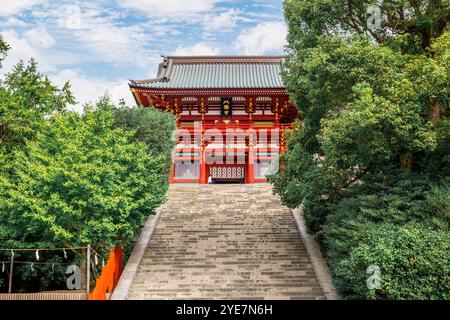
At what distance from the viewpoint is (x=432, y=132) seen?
33.3 feet

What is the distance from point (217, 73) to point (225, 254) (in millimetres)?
14192

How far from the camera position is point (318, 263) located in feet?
45.9

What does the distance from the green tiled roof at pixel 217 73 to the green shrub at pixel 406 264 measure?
564 inches

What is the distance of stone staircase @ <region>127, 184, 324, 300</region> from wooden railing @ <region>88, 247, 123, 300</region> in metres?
0.58

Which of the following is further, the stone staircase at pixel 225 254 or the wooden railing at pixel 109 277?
the stone staircase at pixel 225 254

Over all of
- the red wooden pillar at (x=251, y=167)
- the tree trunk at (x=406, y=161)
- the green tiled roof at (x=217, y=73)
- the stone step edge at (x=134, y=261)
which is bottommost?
the stone step edge at (x=134, y=261)

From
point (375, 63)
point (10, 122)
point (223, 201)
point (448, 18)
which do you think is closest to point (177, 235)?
point (223, 201)

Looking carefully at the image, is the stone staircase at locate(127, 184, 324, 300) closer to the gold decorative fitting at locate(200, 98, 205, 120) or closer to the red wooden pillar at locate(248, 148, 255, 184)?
the red wooden pillar at locate(248, 148, 255, 184)

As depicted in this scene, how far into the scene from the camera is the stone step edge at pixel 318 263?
40.4ft

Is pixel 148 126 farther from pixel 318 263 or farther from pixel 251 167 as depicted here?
pixel 318 263

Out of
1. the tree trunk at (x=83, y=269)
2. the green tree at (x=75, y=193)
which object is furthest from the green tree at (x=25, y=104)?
the tree trunk at (x=83, y=269)

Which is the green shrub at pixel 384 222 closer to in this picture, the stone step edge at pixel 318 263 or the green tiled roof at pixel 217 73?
the stone step edge at pixel 318 263
